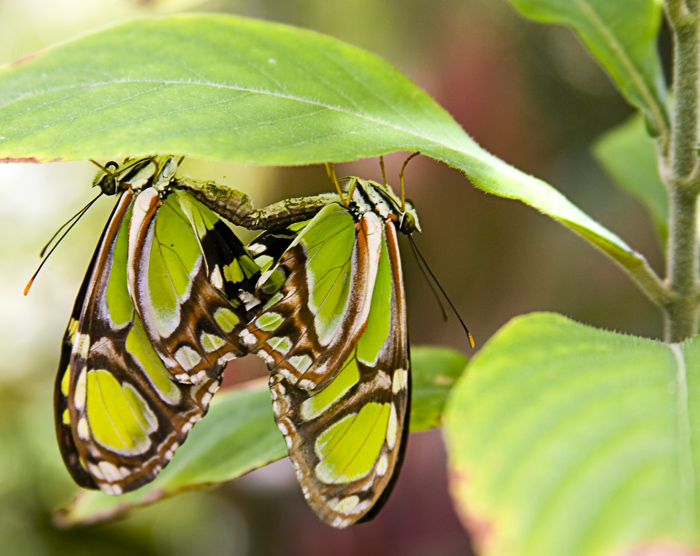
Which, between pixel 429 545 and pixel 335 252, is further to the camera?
pixel 429 545

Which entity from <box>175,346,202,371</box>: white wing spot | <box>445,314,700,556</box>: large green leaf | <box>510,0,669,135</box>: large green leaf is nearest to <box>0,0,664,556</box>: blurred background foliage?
<box>510,0,669,135</box>: large green leaf

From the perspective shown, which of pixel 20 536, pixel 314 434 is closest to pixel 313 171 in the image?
pixel 20 536

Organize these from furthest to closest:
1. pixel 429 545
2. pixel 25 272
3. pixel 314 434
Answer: pixel 25 272
pixel 429 545
pixel 314 434

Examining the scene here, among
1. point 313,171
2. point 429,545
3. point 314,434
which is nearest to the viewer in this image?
point 314,434

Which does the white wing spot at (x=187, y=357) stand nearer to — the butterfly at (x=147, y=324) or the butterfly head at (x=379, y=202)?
the butterfly at (x=147, y=324)

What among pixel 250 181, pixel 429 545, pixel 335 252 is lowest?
pixel 429 545

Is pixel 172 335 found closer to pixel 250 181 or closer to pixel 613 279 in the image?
pixel 613 279

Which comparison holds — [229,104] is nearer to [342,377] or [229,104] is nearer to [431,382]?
[342,377]
